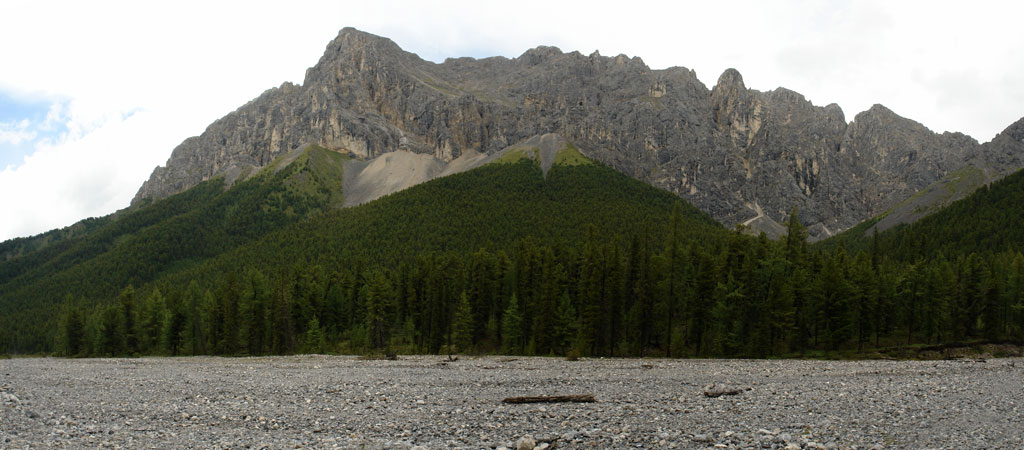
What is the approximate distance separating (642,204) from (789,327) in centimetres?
12418

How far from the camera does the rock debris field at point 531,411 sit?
16.5 m

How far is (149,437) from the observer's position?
17656 millimetres

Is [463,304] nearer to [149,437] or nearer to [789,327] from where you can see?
[789,327]

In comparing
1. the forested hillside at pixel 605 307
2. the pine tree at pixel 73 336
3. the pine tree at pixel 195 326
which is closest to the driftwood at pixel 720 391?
the forested hillside at pixel 605 307

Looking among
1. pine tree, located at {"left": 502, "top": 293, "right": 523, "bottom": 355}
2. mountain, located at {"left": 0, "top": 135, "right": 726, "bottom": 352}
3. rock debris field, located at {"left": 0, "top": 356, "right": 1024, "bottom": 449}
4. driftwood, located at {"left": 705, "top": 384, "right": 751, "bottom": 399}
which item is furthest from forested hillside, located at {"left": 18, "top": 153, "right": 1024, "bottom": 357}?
mountain, located at {"left": 0, "top": 135, "right": 726, "bottom": 352}

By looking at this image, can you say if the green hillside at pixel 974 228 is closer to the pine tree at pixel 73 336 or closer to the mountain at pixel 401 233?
the mountain at pixel 401 233

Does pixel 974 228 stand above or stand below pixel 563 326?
above

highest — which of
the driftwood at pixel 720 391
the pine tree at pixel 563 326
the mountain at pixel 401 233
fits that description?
the mountain at pixel 401 233

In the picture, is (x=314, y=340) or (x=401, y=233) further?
(x=401, y=233)

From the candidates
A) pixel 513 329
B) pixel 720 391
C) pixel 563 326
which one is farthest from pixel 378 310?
pixel 720 391

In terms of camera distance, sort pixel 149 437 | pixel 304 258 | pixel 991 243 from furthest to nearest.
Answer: pixel 304 258
pixel 991 243
pixel 149 437

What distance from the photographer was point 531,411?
21.7 metres

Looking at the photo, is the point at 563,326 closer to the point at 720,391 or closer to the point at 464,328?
the point at 464,328

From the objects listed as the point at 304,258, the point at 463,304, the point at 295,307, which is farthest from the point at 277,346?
the point at 304,258
